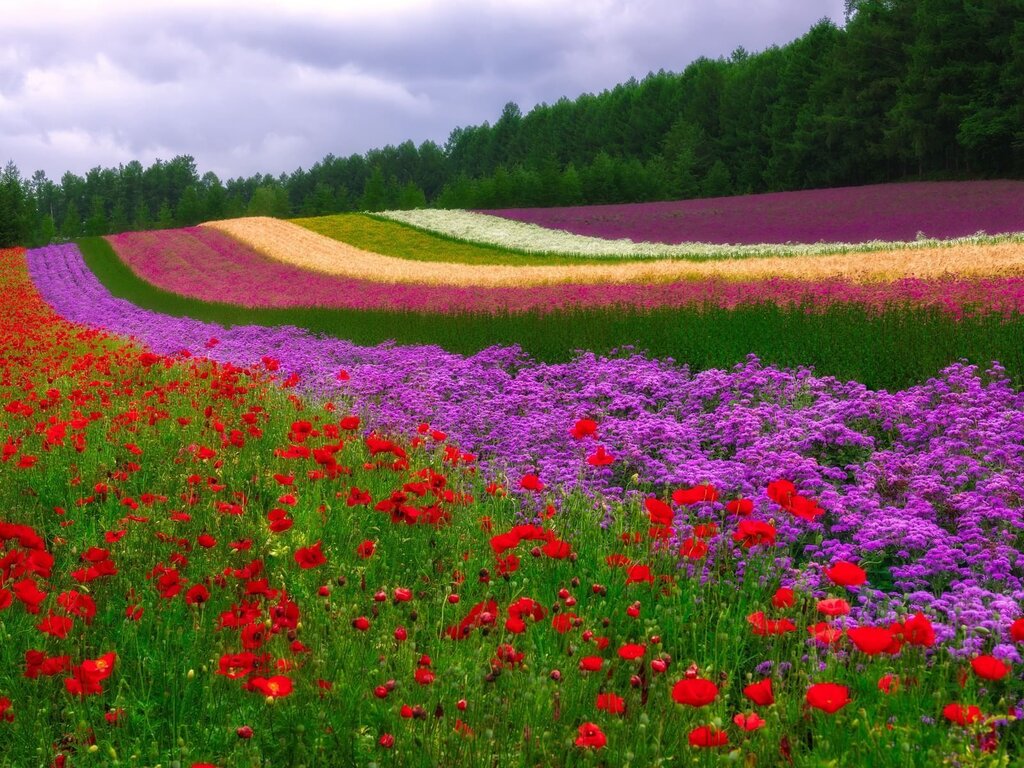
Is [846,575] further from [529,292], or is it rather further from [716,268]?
[716,268]

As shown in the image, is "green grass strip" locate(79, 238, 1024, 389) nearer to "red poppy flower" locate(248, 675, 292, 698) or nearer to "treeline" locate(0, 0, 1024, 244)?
"red poppy flower" locate(248, 675, 292, 698)

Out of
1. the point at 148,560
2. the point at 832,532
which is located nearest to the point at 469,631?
the point at 148,560

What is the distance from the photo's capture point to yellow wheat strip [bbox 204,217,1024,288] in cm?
1439

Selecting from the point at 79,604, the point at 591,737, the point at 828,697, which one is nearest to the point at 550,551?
the point at 591,737

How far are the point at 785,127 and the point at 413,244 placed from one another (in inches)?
1232

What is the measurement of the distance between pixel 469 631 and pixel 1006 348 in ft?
22.1

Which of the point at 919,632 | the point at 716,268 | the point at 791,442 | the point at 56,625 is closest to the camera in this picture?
the point at 919,632

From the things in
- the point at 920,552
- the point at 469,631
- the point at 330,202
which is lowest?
the point at 920,552

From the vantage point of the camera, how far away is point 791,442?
5.93 m

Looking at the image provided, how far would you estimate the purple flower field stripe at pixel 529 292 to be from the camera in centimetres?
1038

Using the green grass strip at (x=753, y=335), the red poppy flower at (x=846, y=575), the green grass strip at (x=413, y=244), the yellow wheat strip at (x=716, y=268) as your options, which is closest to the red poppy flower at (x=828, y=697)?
the red poppy flower at (x=846, y=575)

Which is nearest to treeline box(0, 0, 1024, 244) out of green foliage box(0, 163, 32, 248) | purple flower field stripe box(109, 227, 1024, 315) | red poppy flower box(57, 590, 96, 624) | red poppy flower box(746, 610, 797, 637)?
green foliage box(0, 163, 32, 248)

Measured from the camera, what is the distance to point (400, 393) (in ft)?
29.6

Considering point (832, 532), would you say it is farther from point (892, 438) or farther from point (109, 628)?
point (109, 628)
